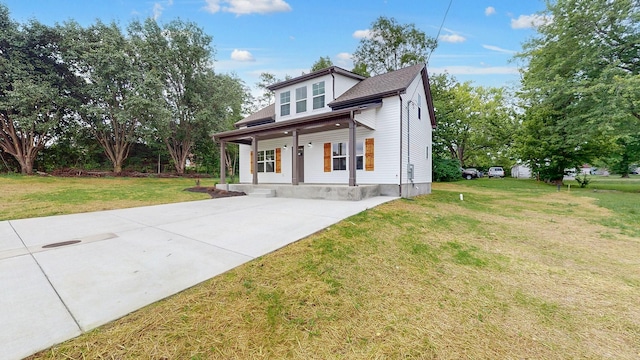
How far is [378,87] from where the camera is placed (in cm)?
1136

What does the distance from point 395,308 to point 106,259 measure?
12.3ft

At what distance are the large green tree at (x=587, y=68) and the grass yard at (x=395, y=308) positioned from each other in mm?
13342

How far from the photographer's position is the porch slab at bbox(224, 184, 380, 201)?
8.80m

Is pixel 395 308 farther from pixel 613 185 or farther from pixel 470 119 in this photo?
pixel 470 119

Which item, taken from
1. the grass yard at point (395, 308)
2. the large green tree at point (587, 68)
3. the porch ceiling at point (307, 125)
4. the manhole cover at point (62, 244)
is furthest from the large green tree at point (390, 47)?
the manhole cover at point (62, 244)

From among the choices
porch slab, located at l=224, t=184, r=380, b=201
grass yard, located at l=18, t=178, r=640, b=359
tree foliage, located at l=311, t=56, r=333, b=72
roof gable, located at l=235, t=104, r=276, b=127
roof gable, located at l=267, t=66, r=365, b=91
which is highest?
tree foliage, located at l=311, t=56, r=333, b=72

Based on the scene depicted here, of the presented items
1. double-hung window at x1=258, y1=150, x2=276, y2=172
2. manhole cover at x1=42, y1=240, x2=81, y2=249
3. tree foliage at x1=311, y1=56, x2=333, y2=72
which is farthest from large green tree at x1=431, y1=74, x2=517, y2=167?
manhole cover at x1=42, y1=240, x2=81, y2=249

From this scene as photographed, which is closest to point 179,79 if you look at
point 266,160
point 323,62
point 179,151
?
point 179,151

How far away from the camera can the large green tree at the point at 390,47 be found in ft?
73.0

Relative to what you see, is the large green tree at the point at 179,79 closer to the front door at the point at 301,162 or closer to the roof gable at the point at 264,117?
the roof gable at the point at 264,117

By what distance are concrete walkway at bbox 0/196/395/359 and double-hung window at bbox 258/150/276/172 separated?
25.7 feet

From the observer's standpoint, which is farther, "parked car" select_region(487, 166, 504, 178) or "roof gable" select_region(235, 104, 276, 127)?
"parked car" select_region(487, 166, 504, 178)

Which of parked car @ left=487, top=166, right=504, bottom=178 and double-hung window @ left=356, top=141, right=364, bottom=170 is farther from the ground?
double-hung window @ left=356, top=141, right=364, bottom=170

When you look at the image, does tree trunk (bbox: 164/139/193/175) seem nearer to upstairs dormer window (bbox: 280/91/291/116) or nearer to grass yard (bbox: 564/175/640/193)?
upstairs dormer window (bbox: 280/91/291/116)
